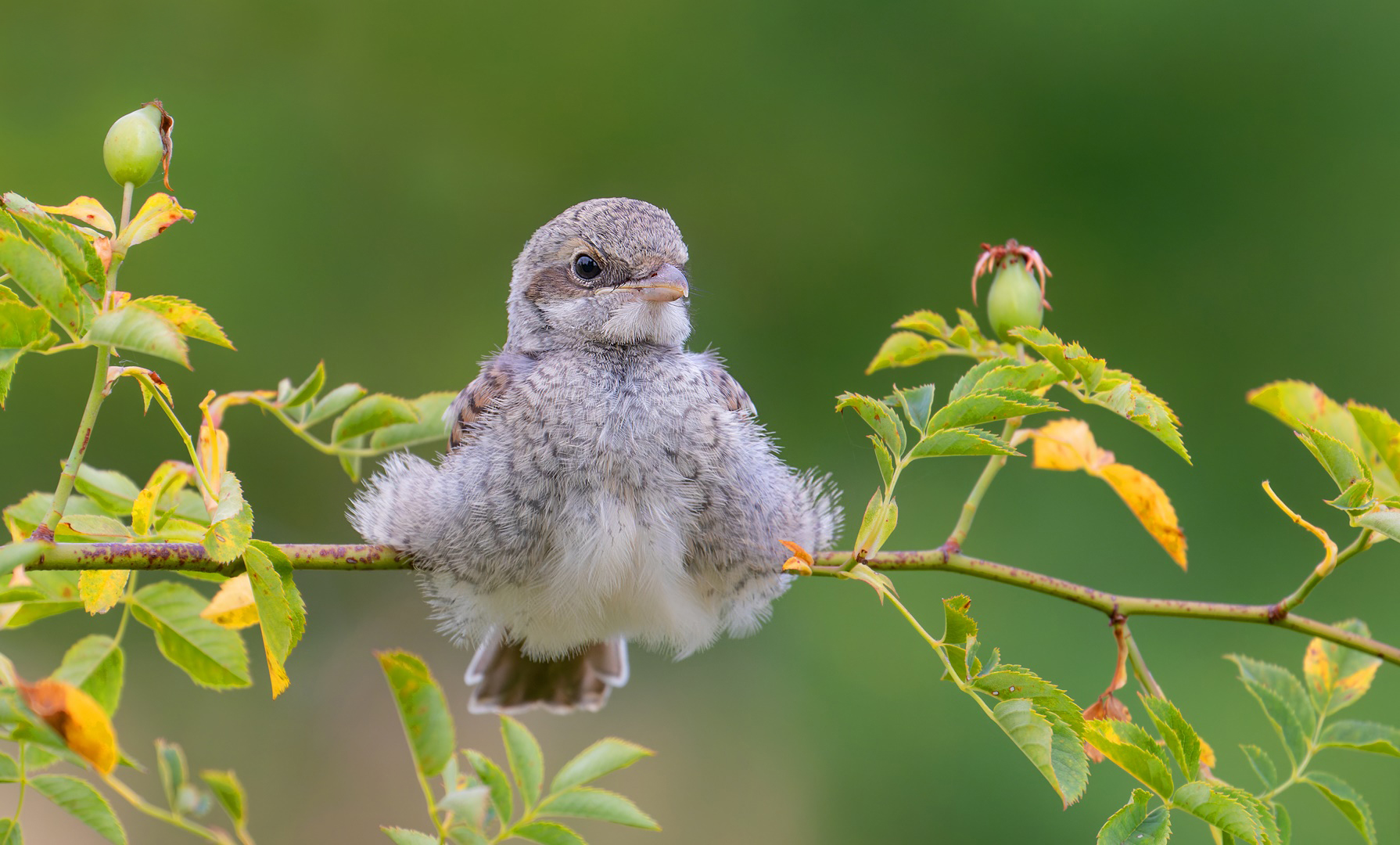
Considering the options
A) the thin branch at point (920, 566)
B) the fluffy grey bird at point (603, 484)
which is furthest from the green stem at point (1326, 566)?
the fluffy grey bird at point (603, 484)

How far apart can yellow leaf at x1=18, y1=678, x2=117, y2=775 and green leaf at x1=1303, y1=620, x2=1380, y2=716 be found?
1742mm

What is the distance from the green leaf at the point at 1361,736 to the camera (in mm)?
1815

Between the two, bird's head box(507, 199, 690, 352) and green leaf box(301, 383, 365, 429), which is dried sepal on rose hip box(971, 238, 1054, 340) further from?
green leaf box(301, 383, 365, 429)

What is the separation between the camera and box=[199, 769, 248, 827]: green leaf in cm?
157

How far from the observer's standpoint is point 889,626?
17.4 ft

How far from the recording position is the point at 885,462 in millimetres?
1656

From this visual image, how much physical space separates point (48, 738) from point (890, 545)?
3864 millimetres

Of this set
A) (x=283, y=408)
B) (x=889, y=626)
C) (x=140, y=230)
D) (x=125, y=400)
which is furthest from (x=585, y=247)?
(x=125, y=400)

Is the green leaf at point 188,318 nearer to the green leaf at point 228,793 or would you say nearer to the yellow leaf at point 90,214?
the yellow leaf at point 90,214

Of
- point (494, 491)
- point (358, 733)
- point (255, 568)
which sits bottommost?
point (358, 733)

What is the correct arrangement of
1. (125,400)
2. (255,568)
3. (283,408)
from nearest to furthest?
(255,568) < (283,408) < (125,400)

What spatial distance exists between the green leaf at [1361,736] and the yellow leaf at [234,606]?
1646 mm

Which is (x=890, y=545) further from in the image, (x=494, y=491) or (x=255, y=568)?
(x=255, y=568)

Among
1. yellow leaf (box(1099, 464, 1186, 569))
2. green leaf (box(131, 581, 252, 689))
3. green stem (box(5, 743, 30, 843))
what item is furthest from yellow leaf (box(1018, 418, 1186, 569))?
green stem (box(5, 743, 30, 843))
